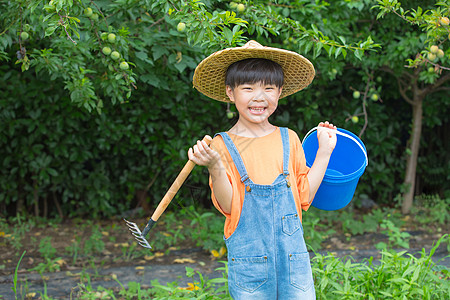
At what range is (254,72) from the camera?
1.87m

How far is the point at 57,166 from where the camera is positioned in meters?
5.16

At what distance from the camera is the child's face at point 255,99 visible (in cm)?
187

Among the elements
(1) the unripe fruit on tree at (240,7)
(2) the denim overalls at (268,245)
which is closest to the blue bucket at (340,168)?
(2) the denim overalls at (268,245)

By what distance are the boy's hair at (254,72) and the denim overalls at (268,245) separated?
291 mm

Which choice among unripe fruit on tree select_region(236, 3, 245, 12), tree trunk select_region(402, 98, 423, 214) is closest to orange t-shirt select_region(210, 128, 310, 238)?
unripe fruit on tree select_region(236, 3, 245, 12)

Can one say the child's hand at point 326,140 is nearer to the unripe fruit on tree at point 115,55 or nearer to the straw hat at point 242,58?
the straw hat at point 242,58

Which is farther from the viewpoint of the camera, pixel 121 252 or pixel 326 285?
pixel 121 252

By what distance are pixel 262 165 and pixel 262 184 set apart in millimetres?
75

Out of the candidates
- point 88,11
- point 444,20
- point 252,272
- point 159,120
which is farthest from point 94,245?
point 444,20

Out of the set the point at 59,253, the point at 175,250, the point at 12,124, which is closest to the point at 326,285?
the point at 175,250

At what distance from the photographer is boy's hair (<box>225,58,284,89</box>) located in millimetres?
1866

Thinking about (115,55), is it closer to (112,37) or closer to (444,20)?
(112,37)

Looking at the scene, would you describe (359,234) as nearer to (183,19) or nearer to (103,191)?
(103,191)

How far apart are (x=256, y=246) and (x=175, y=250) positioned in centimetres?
264
